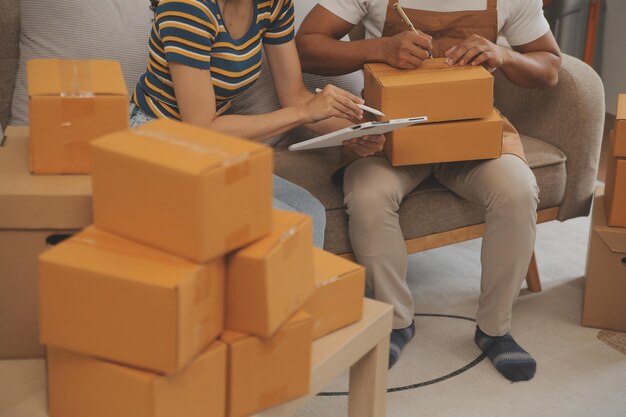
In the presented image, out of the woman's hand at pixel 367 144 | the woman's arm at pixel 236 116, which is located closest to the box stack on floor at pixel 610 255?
the woman's hand at pixel 367 144

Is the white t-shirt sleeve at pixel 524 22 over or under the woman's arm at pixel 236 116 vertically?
over

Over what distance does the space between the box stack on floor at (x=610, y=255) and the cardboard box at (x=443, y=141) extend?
14.5 inches

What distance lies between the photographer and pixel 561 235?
2.86 meters

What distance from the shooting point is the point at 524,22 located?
2.26 meters

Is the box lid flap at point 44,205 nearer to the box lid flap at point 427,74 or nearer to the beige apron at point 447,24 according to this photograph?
the box lid flap at point 427,74

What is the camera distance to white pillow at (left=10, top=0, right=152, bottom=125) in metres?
2.09

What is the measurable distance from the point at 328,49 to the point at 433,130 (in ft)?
1.28

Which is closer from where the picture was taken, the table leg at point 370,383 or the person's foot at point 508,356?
the table leg at point 370,383

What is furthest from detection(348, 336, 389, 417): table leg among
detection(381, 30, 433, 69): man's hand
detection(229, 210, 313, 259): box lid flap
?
detection(381, 30, 433, 69): man's hand

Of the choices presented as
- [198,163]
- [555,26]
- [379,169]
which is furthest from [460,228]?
[555,26]

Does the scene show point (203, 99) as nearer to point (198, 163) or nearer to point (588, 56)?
point (198, 163)

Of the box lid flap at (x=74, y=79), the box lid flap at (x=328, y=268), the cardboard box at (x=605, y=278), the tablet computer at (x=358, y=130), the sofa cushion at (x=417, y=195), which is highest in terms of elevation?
the box lid flap at (x=74, y=79)

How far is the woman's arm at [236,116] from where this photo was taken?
1.80m

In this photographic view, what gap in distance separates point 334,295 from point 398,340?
82cm
